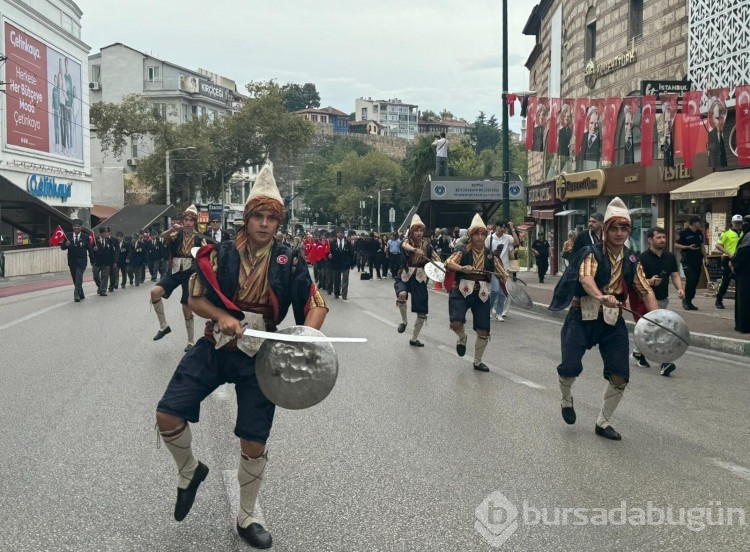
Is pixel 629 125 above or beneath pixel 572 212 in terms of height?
above

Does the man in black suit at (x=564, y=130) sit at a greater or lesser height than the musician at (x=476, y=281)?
greater

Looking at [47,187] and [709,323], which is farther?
[47,187]

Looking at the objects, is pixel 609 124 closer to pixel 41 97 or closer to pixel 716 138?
pixel 716 138

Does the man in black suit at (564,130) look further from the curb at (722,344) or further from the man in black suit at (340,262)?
the curb at (722,344)

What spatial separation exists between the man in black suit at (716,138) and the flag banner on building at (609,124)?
2374 mm

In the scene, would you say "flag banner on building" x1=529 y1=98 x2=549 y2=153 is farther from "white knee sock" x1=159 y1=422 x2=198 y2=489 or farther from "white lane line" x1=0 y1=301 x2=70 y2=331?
"white knee sock" x1=159 y1=422 x2=198 y2=489

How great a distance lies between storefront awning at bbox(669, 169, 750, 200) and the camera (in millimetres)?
19641

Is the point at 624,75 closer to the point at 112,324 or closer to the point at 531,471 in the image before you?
the point at 112,324

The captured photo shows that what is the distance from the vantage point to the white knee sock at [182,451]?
4609 millimetres

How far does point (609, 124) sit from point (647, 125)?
1.20 meters

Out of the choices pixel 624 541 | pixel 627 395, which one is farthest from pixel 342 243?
pixel 624 541

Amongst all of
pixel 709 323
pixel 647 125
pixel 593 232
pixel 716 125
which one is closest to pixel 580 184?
pixel 647 125

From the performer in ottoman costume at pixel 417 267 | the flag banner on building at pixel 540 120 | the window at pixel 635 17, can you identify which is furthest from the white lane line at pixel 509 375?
the window at pixel 635 17

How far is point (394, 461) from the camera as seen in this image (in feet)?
20.1
